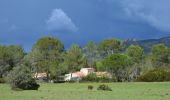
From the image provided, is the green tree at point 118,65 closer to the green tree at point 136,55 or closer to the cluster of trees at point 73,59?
the cluster of trees at point 73,59

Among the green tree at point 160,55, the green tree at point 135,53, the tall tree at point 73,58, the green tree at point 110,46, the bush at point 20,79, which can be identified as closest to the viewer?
the bush at point 20,79

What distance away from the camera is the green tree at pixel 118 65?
444 ft

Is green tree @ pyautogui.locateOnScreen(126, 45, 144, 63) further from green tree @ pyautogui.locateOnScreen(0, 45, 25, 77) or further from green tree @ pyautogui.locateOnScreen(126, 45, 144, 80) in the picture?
green tree @ pyautogui.locateOnScreen(0, 45, 25, 77)

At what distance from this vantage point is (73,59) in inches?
6147

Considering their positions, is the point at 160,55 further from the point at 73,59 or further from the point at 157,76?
the point at 157,76

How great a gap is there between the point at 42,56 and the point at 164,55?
44.1m

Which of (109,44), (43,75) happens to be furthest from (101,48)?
(43,75)

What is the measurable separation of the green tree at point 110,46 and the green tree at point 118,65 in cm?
2701

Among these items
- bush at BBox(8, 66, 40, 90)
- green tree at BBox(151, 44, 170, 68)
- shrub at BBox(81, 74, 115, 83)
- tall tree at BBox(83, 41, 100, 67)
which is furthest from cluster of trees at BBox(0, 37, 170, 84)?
bush at BBox(8, 66, 40, 90)

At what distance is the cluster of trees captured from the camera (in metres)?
138

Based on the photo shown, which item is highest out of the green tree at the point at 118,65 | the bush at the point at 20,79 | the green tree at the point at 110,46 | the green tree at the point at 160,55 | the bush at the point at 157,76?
the green tree at the point at 110,46

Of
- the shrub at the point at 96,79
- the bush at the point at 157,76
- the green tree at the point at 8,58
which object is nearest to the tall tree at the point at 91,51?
the green tree at the point at 8,58

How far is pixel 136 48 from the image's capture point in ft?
508

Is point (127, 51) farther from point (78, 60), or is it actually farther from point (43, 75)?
point (43, 75)
